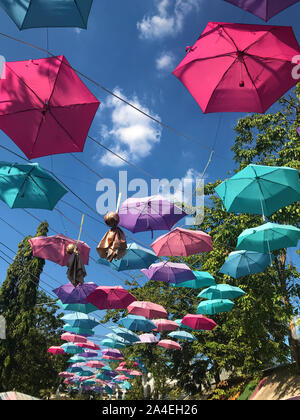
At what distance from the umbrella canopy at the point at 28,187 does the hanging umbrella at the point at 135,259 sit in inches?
111

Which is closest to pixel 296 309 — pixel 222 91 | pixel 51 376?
pixel 222 91

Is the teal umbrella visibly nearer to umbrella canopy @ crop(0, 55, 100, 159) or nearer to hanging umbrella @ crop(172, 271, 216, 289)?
hanging umbrella @ crop(172, 271, 216, 289)

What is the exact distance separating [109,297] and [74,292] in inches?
48.0

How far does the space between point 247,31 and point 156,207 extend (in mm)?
4572

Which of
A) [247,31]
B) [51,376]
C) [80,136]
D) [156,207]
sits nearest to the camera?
[247,31]

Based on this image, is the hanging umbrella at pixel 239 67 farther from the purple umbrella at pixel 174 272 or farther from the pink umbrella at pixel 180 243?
the purple umbrella at pixel 174 272

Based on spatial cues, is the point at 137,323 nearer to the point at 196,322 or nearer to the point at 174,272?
the point at 196,322

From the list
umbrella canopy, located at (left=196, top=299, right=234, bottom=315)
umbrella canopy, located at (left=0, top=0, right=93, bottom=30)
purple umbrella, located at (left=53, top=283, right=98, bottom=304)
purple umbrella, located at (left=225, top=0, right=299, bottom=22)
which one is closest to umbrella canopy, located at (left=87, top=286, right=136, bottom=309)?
purple umbrella, located at (left=53, top=283, right=98, bottom=304)

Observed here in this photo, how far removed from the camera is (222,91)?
215 inches

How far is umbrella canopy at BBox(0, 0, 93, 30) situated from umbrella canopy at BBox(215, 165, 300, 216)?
4334 mm

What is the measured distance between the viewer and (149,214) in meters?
8.52
